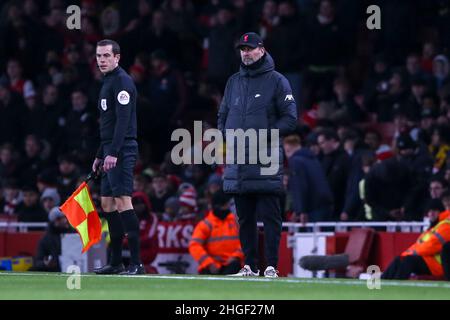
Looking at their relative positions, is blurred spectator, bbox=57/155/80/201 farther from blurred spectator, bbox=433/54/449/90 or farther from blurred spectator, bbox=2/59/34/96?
blurred spectator, bbox=433/54/449/90

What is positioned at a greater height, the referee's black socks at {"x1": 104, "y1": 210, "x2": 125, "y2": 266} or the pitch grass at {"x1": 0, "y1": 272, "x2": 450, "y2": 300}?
the referee's black socks at {"x1": 104, "y1": 210, "x2": 125, "y2": 266}

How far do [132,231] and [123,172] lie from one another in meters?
0.54

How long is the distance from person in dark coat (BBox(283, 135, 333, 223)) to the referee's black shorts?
15.1ft

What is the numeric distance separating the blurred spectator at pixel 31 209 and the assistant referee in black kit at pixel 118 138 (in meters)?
7.52

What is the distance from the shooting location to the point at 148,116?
21.9 metres

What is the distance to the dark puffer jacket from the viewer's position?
12469 mm

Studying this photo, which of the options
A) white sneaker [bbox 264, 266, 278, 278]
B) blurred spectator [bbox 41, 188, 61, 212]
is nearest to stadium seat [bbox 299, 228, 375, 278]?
white sneaker [bbox 264, 266, 278, 278]

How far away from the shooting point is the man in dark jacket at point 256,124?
12.5 meters

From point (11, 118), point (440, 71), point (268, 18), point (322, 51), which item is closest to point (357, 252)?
point (440, 71)

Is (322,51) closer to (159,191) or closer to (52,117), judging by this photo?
(159,191)

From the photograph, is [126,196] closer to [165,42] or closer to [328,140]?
[328,140]

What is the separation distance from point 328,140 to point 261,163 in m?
5.63

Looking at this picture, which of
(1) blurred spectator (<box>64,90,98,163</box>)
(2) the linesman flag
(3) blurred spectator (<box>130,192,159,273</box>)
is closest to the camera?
(2) the linesman flag

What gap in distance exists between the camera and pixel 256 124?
1243 cm
